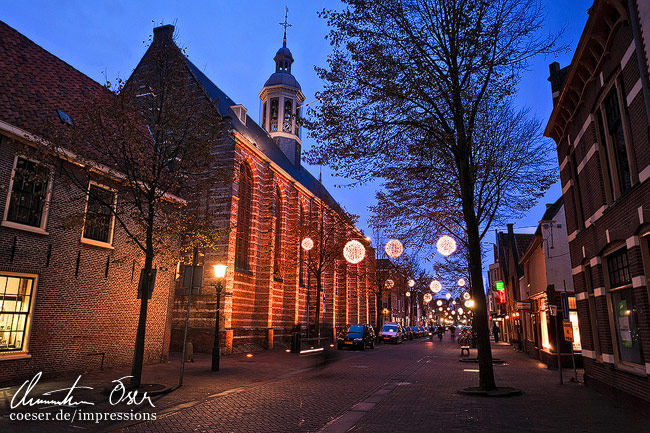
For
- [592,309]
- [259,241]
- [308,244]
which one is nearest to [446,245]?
[592,309]

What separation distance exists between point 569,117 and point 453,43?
4465 millimetres

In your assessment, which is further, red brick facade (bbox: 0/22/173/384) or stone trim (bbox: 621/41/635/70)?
red brick facade (bbox: 0/22/173/384)

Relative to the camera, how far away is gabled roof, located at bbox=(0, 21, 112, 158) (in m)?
12.7

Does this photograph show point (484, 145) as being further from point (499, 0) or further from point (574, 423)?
point (574, 423)

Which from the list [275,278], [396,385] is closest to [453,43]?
[396,385]

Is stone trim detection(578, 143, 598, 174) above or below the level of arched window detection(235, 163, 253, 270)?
below

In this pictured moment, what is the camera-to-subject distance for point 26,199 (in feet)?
42.4

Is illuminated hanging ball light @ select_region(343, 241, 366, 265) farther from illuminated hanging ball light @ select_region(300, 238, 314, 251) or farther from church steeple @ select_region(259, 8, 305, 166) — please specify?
church steeple @ select_region(259, 8, 305, 166)

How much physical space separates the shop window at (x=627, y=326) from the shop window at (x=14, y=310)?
15790mm

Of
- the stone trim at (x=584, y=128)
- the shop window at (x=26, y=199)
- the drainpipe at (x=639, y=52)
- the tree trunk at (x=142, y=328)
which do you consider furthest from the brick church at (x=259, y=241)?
the drainpipe at (x=639, y=52)

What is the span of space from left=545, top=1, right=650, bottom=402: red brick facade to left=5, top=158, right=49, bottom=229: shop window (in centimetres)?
1446

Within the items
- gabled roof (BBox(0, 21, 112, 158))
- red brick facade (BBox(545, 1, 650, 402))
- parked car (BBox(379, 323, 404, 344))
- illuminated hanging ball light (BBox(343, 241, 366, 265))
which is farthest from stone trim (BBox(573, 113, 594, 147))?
parked car (BBox(379, 323, 404, 344))

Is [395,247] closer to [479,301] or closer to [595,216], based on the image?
[479,301]
